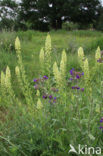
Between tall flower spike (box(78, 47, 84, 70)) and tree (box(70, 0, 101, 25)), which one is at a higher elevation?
tree (box(70, 0, 101, 25))

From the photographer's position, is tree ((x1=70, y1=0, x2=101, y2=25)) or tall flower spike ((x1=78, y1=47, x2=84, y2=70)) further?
tree ((x1=70, y1=0, x2=101, y2=25))

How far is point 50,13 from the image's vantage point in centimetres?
2014

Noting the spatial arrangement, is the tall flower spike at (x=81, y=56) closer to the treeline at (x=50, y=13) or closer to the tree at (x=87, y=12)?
the treeline at (x=50, y=13)

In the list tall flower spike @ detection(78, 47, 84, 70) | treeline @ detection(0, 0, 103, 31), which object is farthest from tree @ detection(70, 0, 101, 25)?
tall flower spike @ detection(78, 47, 84, 70)

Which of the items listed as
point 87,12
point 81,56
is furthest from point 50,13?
point 81,56

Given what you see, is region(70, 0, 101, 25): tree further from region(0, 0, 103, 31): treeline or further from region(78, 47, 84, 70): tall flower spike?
region(78, 47, 84, 70): tall flower spike

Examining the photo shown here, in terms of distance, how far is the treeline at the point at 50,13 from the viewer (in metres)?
19.5

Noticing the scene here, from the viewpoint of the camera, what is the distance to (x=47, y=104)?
215cm

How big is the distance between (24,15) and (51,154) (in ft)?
69.0

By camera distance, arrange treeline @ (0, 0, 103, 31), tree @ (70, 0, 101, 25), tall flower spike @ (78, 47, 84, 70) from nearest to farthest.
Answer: tall flower spike @ (78, 47, 84, 70) → treeline @ (0, 0, 103, 31) → tree @ (70, 0, 101, 25)

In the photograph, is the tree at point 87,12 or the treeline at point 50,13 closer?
the treeline at point 50,13

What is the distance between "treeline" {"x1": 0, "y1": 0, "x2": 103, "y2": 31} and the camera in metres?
19.5

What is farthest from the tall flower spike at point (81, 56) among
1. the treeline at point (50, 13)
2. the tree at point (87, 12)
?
the tree at point (87, 12)

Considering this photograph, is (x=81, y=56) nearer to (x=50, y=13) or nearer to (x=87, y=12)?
(x=50, y=13)
